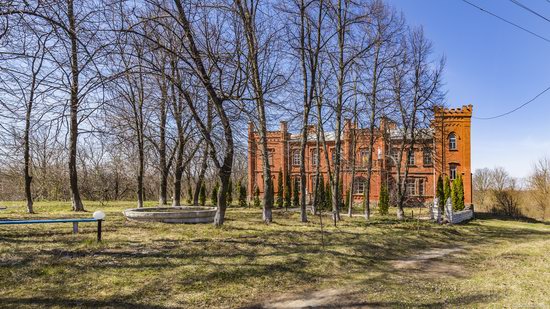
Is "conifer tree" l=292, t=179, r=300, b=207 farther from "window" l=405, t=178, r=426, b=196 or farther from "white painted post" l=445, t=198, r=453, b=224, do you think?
"white painted post" l=445, t=198, r=453, b=224

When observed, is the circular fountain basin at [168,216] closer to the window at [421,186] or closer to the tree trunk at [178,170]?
the tree trunk at [178,170]

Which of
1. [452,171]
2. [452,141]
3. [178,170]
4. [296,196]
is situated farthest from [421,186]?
[178,170]

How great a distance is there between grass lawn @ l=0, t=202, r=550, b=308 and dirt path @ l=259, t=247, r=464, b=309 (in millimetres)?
28

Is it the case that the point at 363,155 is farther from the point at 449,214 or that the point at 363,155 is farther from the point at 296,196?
the point at 449,214

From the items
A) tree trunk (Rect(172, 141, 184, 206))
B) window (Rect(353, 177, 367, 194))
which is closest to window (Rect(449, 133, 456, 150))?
window (Rect(353, 177, 367, 194))

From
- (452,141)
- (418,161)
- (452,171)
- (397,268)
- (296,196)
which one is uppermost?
(452,141)

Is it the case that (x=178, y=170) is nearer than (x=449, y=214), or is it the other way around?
(x=178, y=170)

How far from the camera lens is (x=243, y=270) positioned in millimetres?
7453

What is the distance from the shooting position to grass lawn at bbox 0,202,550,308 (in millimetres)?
5770

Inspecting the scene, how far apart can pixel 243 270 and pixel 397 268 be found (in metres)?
3.81

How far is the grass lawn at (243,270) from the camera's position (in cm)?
577

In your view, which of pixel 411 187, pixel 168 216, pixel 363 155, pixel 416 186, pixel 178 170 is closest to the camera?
pixel 168 216

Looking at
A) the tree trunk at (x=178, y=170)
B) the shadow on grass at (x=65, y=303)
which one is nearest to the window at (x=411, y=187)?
the tree trunk at (x=178, y=170)

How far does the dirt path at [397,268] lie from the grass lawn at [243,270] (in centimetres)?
3
